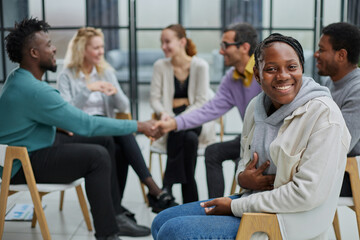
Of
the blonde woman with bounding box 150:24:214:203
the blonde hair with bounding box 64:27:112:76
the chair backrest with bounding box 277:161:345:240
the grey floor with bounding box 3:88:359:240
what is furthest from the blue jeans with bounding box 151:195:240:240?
the blonde hair with bounding box 64:27:112:76

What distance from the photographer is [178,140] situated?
347cm

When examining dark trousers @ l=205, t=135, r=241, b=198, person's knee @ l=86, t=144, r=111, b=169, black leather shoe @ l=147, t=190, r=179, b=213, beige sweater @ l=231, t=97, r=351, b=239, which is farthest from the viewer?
black leather shoe @ l=147, t=190, r=179, b=213

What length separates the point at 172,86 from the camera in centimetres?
379

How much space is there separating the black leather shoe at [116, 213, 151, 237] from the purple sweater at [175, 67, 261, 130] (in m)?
0.69

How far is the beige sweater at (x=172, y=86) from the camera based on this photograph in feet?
12.2

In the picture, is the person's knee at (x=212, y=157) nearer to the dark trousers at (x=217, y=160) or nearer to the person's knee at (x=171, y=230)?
the dark trousers at (x=217, y=160)

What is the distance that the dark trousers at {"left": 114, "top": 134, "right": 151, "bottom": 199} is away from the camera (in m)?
3.37

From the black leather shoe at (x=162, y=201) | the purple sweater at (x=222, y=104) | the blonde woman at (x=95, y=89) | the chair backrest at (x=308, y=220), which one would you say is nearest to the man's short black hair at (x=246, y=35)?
the purple sweater at (x=222, y=104)

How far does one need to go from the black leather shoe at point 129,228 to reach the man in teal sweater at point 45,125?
274 millimetres

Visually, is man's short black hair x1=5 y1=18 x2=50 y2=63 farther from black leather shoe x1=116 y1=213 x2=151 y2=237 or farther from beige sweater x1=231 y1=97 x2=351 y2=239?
beige sweater x1=231 y1=97 x2=351 y2=239

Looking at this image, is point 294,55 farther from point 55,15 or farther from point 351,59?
point 55,15

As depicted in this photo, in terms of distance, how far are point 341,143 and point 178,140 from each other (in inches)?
74.5

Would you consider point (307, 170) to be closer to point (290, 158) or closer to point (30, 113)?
point (290, 158)

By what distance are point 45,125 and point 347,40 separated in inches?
65.8
